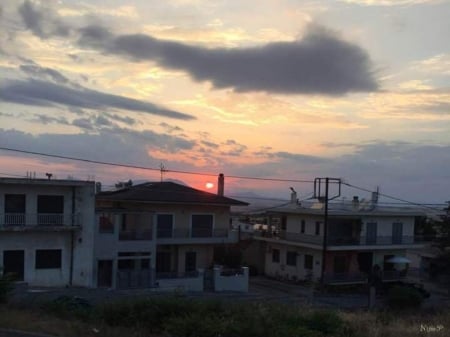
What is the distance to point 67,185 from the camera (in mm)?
35625

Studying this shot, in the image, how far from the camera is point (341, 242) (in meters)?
48.4

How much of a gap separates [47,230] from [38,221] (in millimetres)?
722

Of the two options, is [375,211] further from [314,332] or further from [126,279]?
[314,332]

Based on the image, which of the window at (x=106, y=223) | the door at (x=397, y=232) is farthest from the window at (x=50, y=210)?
the door at (x=397, y=232)

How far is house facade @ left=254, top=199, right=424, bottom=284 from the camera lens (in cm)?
4859

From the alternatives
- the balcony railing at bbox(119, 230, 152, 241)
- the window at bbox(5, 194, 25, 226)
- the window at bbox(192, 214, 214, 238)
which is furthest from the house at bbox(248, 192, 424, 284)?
the window at bbox(5, 194, 25, 226)

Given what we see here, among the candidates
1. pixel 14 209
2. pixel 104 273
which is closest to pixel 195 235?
pixel 104 273

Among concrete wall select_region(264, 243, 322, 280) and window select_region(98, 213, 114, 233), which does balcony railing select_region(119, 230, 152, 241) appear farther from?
concrete wall select_region(264, 243, 322, 280)

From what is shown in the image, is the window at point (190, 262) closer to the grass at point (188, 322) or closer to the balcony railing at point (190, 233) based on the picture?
the balcony railing at point (190, 233)

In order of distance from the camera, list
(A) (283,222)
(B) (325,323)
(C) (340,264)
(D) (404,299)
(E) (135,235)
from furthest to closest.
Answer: (A) (283,222) → (C) (340,264) → (E) (135,235) → (D) (404,299) → (B) (325,323)

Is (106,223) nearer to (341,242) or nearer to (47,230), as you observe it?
(47,230)

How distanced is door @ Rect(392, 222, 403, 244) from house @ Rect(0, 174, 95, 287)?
2698 centimetres

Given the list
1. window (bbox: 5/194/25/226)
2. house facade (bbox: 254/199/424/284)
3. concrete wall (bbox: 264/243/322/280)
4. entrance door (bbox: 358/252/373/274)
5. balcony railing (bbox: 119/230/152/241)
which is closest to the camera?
window (bbox: 5/194/25/226)

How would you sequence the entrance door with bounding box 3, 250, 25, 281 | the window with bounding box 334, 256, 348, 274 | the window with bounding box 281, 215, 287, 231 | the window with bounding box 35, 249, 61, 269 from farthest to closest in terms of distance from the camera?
Answer: the window with bounding box 281, 215, 287, 231 → the window with bounding box 334, 256, 348, 274 → the window with bounding box 35, 249, 61, 269 → the entrance door with bounding box 3, 250, 25, 281
